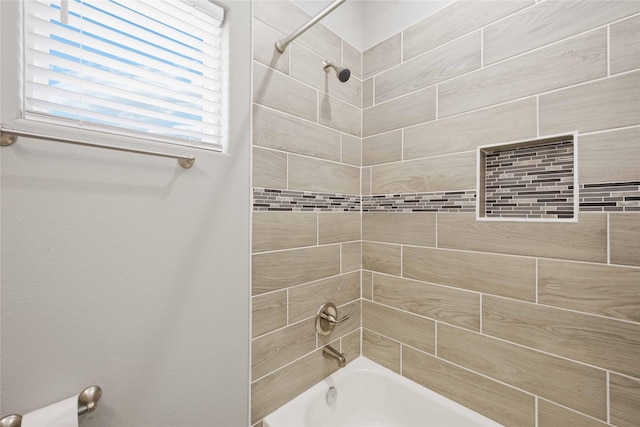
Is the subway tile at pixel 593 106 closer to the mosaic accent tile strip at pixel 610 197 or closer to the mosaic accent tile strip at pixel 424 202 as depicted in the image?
the mosaic accent tile strip at pixel 610 197

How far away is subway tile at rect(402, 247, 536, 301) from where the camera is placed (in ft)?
3.56

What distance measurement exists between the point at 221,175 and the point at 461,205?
1059 mm

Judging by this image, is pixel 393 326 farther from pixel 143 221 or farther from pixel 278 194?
pixel 143 221

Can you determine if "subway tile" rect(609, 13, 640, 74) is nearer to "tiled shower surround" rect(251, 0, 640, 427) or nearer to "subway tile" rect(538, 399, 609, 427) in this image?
"tiled shower surround" rect(251, 0, 640, 427)

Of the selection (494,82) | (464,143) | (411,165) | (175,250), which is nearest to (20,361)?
(175,250)

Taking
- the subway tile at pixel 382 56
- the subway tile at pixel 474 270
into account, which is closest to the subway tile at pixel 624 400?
the subway tile at pixel 474 270

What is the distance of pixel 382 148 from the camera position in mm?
1546

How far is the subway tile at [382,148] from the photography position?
1.48 m

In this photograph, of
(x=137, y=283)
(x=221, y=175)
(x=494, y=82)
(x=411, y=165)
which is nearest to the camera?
(x=137, y=283)

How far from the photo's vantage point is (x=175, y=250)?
936 mm

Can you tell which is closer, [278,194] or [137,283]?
[137,283]

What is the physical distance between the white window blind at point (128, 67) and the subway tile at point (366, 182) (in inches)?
34.5

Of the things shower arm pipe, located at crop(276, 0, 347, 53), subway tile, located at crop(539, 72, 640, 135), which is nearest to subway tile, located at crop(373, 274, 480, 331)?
subway tile, located at crop(539, 72, 640, 135)

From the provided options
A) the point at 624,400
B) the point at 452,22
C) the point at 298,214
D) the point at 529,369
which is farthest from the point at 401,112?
the point at 624,400
